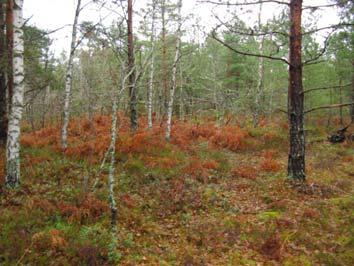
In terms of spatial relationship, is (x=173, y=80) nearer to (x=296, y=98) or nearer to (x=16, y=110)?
(x=296, y=98)

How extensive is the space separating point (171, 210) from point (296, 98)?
4.76m

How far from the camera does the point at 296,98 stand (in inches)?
388

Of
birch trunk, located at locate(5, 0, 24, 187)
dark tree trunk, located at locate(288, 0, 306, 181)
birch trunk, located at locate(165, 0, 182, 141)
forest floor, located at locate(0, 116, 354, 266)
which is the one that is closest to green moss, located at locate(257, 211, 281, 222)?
forest floor, located at locate(0, 116, 354, 266)

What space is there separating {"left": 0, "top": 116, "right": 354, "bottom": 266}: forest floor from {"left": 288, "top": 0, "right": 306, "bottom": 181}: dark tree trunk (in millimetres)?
596

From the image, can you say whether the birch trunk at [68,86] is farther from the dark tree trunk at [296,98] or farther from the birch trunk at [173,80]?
the dark tree trunk at [296,98]

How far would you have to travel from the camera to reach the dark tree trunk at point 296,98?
9.73 m

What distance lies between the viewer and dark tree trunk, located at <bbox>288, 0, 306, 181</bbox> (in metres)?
9.73

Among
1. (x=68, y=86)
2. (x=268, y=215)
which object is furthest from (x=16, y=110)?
(x=268, y=215)

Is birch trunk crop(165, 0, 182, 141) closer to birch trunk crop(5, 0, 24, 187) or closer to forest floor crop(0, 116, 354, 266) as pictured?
forest floor crop(0, 116, 354, 266)

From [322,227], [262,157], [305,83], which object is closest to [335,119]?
[305,83]

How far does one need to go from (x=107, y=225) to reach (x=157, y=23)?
1413 centimetres

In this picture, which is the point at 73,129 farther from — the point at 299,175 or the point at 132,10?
the point at 299,175

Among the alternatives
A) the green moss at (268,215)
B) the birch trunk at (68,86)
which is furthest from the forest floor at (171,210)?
the birch trunk at (68,86)

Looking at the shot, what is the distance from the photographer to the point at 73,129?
15516 millimetres
